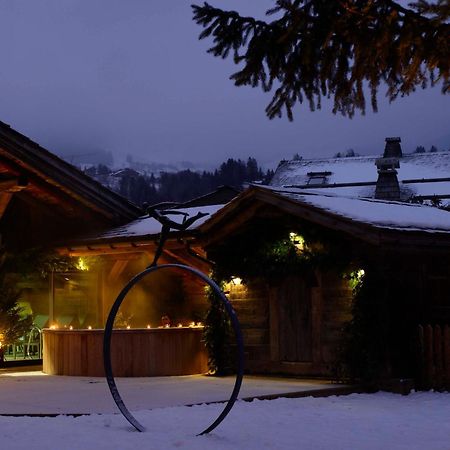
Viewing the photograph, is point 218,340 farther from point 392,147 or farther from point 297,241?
point 392,147

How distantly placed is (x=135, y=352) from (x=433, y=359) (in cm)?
550

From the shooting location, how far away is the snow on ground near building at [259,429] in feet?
27.6

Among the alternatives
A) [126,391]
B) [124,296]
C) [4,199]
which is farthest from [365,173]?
[124,296]

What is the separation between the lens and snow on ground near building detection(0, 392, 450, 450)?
331 inches

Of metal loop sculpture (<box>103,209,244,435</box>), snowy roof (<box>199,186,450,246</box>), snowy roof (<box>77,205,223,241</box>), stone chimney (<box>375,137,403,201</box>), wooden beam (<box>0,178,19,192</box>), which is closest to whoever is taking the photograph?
metal loop sculpture (<box>103,209,244,435</box>)

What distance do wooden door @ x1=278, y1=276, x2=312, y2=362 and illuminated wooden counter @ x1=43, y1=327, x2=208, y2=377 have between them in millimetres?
1933

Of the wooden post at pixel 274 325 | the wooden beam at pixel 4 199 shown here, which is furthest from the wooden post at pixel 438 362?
the wooden beam at pixel 4 199

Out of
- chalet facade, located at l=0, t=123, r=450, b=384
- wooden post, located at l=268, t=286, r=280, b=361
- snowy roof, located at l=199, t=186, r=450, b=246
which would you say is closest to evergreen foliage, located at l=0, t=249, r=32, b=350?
chalet facade, located at l=0, t=123, r=450, b=384

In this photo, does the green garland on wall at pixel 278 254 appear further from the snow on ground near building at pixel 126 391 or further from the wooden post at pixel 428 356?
the snow on ground near building at pixel 126 391

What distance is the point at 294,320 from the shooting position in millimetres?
14992

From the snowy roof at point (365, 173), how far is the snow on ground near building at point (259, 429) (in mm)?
28156

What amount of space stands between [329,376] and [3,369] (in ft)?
25.8

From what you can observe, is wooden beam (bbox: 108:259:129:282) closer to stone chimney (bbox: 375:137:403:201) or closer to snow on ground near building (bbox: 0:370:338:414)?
snow on ground near building (bbox: 0:370:338:414)

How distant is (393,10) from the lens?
184 inches
